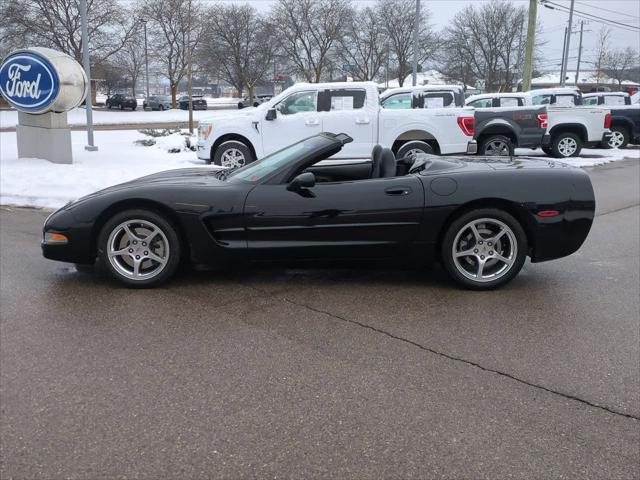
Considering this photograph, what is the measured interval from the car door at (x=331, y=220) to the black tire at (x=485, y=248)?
1.10ft

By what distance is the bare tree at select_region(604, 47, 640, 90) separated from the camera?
78812mm

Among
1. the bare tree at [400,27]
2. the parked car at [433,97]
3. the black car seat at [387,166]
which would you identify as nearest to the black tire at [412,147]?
the parked car at [433,97]

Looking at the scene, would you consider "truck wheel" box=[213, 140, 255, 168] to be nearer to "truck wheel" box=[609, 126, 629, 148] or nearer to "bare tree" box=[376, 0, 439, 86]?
"truck wheel" box=[609, 126, 629, 148]

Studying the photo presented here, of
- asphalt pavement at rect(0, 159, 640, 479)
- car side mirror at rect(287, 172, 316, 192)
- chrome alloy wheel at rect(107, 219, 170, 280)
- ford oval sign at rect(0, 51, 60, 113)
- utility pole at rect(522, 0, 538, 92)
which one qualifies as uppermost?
utility pole at rect(522, 0, 538, 92)

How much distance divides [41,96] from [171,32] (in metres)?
45.2

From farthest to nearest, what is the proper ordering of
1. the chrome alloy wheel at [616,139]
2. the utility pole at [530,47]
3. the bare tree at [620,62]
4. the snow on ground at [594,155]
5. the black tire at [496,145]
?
the bare tree at [620,62] → the utility pole at [530,47] → the chrome alloy wheel at [616,139] → the snow on ground at [594,155] → the black tire at [496,145]

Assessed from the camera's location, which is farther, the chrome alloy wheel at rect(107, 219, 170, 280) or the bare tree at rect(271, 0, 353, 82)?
the bare tree at rect(271, 0, 353, 82)

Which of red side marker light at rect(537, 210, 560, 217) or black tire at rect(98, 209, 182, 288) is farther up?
red side marker light at rect(537, 210, 560, 217)

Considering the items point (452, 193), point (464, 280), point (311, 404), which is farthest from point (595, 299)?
point (311, 404)

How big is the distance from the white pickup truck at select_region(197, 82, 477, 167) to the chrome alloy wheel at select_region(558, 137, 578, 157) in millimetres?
6271

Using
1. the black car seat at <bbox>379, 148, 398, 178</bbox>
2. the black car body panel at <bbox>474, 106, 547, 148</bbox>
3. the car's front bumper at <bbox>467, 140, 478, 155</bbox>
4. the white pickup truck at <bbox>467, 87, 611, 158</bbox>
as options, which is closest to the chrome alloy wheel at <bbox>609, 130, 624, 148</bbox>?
the white pickup truck at <bbox>467, 87, 611, 158</bbox>

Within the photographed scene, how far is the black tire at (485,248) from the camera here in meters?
4.88

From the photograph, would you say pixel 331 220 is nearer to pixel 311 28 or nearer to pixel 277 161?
pixel 277 161

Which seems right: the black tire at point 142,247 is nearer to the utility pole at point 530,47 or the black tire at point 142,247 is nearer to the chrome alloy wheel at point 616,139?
the chrome alloy wheel at point 616,139
